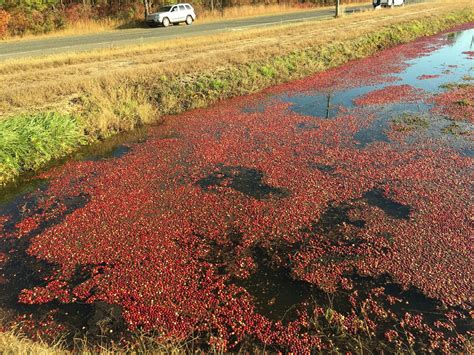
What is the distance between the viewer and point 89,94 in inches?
487

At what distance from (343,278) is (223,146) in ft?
18.2

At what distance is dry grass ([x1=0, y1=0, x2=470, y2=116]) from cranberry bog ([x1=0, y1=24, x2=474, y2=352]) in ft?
11.3

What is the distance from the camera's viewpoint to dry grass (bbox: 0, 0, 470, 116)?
12211 mm

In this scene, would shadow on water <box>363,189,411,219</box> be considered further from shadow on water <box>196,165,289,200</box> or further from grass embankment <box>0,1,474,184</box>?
grass embankment <box>0,1,474,184</box>

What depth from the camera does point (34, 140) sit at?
942 centimetres

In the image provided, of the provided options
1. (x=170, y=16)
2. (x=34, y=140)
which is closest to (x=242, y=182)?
(x=34, y=140)

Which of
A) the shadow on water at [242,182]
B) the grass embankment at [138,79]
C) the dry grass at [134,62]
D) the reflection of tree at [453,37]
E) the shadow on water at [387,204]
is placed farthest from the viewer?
the reflection of tree at [453,37]

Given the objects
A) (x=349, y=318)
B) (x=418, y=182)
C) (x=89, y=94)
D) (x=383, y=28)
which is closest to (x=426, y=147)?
(x=418, y=182)

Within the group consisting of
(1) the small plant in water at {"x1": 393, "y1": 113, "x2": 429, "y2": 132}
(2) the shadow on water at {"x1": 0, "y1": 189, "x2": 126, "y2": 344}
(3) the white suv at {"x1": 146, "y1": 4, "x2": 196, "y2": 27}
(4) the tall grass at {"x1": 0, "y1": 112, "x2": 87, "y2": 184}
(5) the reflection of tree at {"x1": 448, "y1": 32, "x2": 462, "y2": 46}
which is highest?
(3) the white suv at {"x1": 146, "y1": 4, "x2": 196, "y2": 27}

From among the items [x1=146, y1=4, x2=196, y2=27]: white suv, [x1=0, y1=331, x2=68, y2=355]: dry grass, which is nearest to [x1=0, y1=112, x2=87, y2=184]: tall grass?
[x1=0, y1=331, x2=68, y2=355]: dry grass

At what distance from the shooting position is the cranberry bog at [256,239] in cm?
480

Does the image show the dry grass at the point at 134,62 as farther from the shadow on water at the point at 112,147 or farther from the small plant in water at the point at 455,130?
the small plant in water at the point at 455,130

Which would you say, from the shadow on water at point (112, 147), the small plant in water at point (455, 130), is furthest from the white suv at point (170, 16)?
the small plant in water at point (455, 130)

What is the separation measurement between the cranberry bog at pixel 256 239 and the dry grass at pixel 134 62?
11.3 ft
